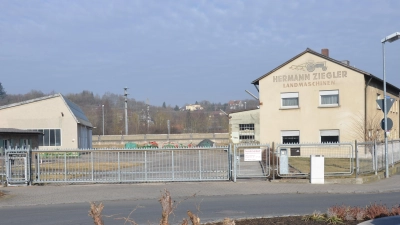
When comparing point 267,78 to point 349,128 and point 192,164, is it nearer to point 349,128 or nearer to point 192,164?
point 349,128

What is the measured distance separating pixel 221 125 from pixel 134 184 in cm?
11335

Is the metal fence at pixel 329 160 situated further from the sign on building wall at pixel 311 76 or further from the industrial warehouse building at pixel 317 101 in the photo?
the sign on building wall at pixel 311 76

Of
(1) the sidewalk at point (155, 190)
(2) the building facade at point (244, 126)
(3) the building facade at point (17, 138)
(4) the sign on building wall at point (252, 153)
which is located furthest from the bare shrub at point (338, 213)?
(2) the building facade at point (244, 126)

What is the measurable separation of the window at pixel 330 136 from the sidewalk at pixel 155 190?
15457 mm

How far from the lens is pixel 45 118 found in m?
52.6

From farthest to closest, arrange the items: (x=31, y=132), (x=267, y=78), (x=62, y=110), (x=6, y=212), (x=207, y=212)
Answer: (x=62, y=110) < (x=31, y=132) < (x=267, y=78) < (x=6, y=212) < (x=207, y=212)

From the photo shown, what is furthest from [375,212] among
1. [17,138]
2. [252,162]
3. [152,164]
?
[17,138]

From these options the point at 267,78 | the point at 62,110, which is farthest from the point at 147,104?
the point at 267,78

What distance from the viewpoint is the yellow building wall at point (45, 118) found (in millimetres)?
52125

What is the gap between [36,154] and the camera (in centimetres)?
1984

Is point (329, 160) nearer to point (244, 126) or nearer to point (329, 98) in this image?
point (329, 98)

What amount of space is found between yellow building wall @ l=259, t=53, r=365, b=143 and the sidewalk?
49.9 ft

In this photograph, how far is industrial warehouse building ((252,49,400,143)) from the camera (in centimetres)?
3441

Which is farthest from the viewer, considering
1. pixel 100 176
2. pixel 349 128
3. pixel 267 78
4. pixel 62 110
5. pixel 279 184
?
pixel 62 110
